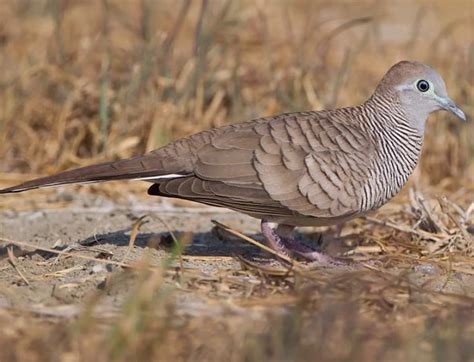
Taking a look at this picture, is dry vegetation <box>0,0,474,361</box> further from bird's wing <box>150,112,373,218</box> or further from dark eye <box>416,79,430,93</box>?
dark eye <box>416,79,430,93</box>

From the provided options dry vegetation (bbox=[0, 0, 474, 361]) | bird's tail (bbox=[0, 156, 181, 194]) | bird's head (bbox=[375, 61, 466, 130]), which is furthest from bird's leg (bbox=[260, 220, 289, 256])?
bird's head (bbox=[375, 61, 466, 130])

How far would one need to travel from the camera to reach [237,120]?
7285 mm

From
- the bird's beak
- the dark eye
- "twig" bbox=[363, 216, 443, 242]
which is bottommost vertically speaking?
"twig" bbox=[363, 216, 443, 242]

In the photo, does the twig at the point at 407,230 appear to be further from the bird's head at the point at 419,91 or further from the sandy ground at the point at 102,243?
the bird's head at the point at 419,91

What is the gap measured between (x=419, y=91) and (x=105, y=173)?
168cm

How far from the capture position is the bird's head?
5.16m

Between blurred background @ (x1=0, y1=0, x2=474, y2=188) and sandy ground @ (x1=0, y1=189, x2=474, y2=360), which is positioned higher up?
blurred background @ (x1=0, y1=0, x2=474, y2=188)

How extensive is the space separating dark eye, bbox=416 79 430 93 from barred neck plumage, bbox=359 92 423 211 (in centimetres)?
13

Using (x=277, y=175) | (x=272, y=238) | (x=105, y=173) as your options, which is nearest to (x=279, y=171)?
(x=277, y=175)

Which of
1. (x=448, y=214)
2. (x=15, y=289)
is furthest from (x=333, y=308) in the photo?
(x=448, y=214)

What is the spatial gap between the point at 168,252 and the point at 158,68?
244 cm

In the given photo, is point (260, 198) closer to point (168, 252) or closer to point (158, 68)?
point (168, 252)

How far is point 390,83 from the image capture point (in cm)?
522

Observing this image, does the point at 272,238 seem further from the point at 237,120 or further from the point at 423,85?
the point at 237,120
